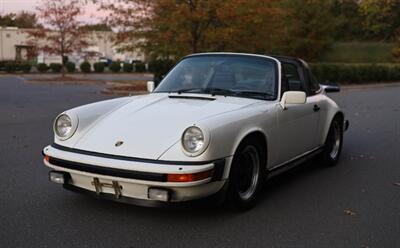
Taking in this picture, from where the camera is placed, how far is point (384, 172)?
6.28 meters

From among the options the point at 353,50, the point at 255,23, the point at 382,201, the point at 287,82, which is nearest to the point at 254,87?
the point at 287,82

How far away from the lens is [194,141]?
12.8 ft

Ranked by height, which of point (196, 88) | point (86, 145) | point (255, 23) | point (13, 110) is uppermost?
point (255, 23)

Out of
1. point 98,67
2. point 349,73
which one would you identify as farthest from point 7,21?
point 349,73

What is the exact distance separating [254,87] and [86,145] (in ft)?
6.33

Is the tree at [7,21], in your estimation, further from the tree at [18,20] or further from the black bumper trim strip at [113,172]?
the black bumper trim strip at [113,172]

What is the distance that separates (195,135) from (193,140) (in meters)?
0.04

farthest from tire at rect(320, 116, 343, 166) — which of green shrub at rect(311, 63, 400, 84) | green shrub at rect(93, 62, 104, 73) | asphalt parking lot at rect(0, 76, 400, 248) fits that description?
green shrub at rect(93, 62, 104, 73)

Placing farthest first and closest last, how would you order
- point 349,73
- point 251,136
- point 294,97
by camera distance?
point 349,73
point 294,97
point 251,136

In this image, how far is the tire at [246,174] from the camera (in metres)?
A: 4.28

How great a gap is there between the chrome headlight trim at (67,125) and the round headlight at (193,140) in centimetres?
113

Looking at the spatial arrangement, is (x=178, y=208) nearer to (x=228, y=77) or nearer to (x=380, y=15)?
(x=228, y=77)

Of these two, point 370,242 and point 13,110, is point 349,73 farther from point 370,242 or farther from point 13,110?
point 370,242

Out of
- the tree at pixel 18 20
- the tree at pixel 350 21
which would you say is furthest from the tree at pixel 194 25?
the tree at pixel 18 20
